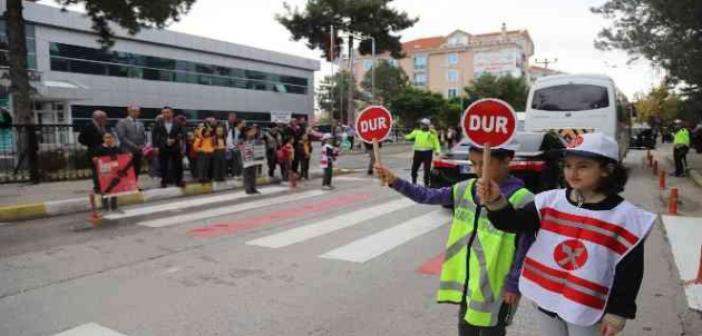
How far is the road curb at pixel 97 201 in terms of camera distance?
929 cm

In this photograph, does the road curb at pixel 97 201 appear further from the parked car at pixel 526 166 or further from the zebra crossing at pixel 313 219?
the parked car at pixel 526 166

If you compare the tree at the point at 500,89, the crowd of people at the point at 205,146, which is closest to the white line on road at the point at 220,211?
the crowd of people at the point at 205,146

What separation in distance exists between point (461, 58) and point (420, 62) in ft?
26.4

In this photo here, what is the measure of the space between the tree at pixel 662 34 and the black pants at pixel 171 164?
46.2 ft

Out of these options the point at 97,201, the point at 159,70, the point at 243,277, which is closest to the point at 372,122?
the point at 243,277

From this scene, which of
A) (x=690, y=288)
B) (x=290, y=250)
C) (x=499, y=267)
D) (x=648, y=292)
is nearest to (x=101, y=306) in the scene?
(x=290, y=250)

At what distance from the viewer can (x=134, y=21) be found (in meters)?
15.6

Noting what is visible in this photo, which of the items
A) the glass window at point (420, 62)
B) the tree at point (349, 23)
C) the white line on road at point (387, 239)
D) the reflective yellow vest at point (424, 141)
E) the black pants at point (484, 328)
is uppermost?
the glass window at point (420, 62)

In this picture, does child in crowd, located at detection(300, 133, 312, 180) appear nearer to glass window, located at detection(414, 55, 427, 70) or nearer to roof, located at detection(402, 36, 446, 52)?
glass window, located at detection(414, 55, 427, 70)

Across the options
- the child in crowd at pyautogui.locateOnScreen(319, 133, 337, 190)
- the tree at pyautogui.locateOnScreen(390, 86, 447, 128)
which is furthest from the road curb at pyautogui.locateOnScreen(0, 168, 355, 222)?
the tree at pyautogui.locateOnScreen(390, 86, 447, 128)

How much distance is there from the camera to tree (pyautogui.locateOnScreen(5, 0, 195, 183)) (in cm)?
1391

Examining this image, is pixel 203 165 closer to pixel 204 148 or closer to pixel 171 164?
pixel 204 148

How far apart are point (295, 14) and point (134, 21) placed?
2188 centimetres

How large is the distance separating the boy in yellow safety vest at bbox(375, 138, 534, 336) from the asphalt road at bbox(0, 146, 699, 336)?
147 cm
